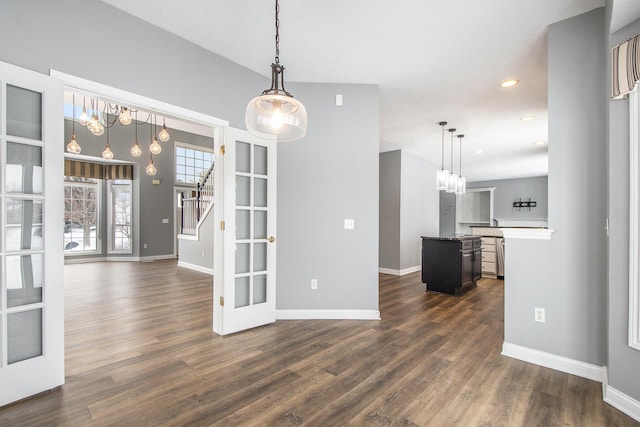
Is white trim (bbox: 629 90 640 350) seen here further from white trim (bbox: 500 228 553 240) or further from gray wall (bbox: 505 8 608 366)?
white trim (bbox: 500 228 553 240)

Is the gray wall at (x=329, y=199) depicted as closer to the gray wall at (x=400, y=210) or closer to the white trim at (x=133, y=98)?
the white trim at (x=133, y=98)

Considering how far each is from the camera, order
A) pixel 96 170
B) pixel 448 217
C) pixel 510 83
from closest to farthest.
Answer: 1. pixel 510 83
2. pixel 96 170
3. pixel 448 217

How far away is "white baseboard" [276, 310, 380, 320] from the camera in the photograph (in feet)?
11.5

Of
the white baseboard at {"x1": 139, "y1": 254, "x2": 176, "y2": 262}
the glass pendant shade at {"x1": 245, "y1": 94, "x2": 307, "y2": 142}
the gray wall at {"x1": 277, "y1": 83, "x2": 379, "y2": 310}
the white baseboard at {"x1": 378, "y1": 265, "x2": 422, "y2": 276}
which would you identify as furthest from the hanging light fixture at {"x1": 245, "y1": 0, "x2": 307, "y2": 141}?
the white baseboard at {"x1": 139, "y1": 254, "x2": 176, "y2": 262}

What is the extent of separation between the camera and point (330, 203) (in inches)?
141

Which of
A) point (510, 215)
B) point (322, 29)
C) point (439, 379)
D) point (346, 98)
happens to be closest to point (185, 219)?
point (346, 98)

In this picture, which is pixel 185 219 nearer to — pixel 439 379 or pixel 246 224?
pixel 246 224

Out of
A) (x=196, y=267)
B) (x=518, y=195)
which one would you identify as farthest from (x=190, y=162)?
(x=518, y=195)

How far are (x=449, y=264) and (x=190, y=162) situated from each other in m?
8.11

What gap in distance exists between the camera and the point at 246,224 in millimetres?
3266

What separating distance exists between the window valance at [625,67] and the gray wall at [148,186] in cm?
933

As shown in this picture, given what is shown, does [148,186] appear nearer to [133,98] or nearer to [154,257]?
[154,257]

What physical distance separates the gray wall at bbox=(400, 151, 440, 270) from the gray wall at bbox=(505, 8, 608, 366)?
3977 millimetres

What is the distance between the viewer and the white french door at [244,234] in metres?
3.07
